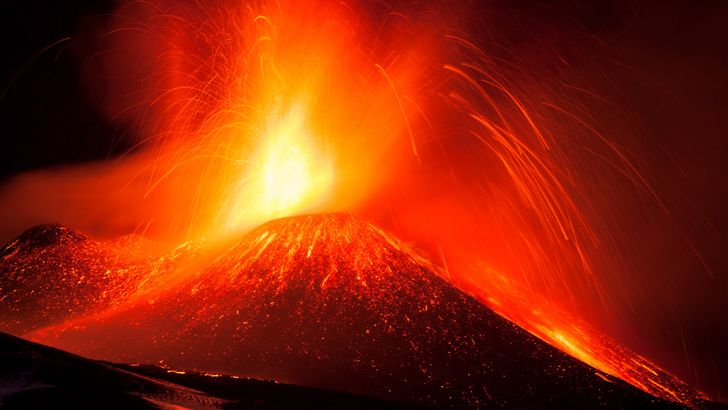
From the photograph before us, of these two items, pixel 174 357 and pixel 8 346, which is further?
pixel 174 357

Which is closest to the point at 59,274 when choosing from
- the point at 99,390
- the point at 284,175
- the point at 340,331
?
the point at 284,175

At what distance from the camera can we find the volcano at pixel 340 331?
440 inches

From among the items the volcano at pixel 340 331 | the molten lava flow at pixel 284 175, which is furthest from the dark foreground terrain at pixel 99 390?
the molten lava flow at pixel 284 175

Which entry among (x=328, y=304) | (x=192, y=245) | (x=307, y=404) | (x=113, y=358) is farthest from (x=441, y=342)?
(x=192, y=245)

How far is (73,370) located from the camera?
646cm

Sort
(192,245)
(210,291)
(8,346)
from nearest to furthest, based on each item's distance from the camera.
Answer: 1. (8,346)
2. (210,291)
3. (192,245)

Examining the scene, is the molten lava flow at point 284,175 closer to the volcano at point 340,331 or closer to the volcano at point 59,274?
the volcano at point 340,331

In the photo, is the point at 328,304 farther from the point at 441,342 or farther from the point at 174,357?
the point at 174,357

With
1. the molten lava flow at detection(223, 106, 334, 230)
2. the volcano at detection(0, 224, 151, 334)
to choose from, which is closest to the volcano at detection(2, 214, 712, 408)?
the volcano at detection(0, 224, 151, 334)

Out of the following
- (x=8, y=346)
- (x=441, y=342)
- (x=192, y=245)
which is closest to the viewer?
(x=8, y=346)

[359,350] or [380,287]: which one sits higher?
[380,287]

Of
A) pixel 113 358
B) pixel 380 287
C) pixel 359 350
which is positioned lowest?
pixel 113 358

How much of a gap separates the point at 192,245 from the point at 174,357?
8323 millimetres

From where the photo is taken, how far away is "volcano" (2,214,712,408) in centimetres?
1116
